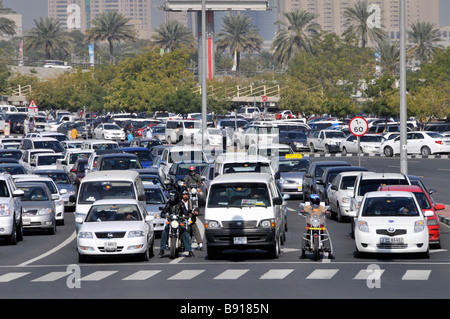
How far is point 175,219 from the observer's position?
22.5 m

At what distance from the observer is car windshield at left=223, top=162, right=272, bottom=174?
31094mm

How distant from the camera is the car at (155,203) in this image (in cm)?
2694

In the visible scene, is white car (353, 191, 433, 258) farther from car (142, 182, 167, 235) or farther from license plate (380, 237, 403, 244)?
car (142, 182, 167, 235)

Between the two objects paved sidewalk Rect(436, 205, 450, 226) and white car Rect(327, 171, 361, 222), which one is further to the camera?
white car Rect(327, 171, 361, 222)

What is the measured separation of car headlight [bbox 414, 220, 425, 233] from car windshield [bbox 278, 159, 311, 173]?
16.6m

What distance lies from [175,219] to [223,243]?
1.49 metres

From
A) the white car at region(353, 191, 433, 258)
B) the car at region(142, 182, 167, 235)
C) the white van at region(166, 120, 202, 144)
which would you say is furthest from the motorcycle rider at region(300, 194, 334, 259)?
the white van at region(166, 120, 202, 144)

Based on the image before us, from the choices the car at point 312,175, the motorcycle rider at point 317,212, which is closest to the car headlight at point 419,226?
the motorcycle rider at point 317,212

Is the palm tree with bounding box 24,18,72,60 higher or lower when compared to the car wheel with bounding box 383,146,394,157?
higher

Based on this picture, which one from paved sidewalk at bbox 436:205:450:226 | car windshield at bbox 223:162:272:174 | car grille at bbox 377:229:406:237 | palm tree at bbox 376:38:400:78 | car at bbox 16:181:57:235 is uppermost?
palm tree at bbox 376:38:400:78

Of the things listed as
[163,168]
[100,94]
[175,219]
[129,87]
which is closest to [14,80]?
[100,94]

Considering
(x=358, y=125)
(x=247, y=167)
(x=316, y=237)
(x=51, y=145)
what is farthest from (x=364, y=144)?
(x=316, y=237)

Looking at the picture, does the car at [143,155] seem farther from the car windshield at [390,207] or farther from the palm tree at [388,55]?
the palm tree at [388,55]

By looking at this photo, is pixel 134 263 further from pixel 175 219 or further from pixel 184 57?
pixel 184 57
